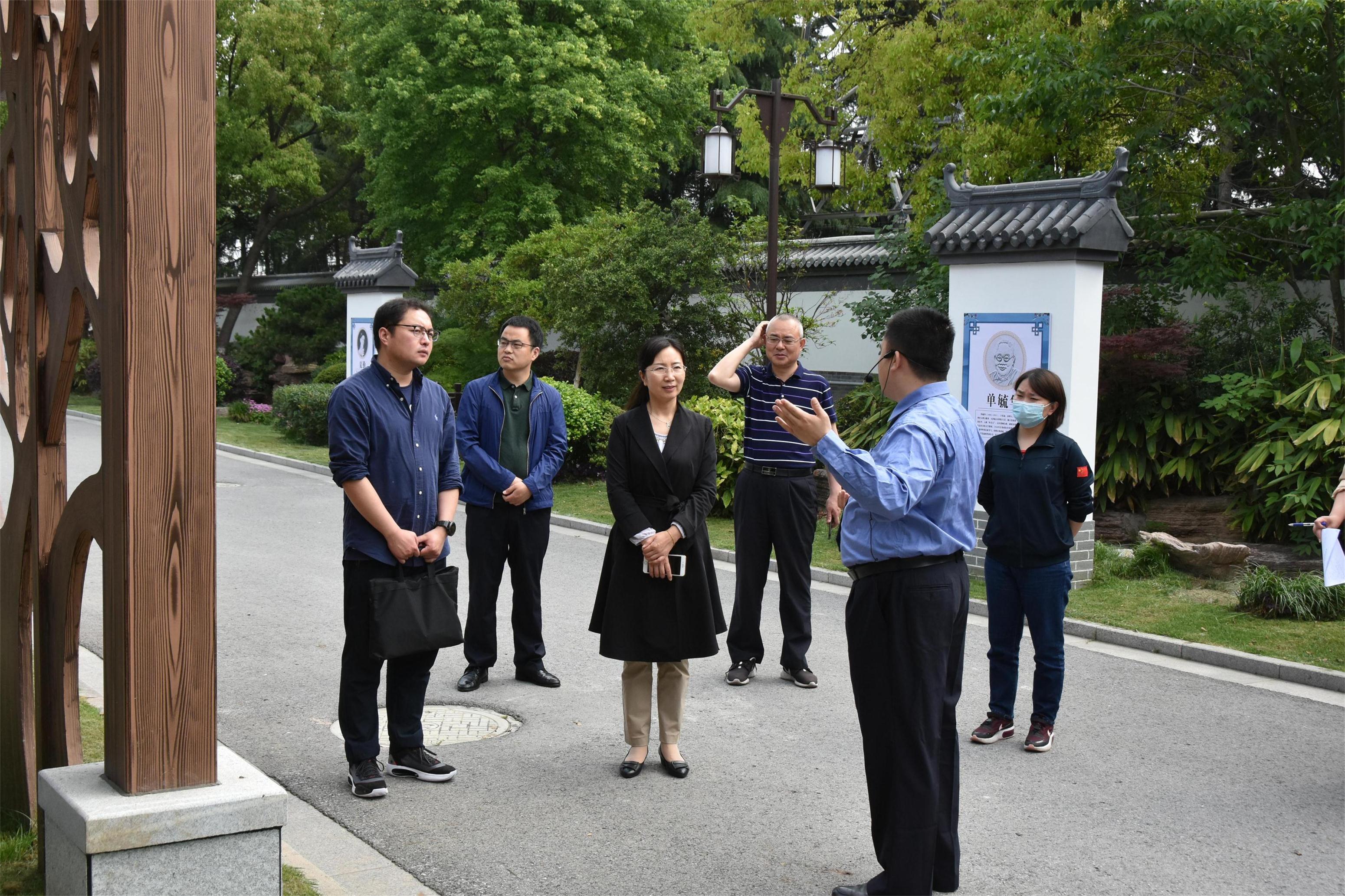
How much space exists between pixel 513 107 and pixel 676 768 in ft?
66.6

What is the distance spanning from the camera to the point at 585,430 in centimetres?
1639

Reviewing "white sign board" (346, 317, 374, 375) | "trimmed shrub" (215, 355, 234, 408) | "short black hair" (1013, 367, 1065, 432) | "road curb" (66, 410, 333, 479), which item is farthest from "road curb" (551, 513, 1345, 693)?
"trimmed shrub" (215, 355, 234, 408)

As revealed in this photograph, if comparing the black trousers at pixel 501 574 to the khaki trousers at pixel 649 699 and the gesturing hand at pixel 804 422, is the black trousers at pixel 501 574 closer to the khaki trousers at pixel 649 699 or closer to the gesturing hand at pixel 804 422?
the khaki trousers at pixel 649 699

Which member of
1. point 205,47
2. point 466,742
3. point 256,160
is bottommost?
point 466,742

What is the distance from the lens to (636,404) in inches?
229

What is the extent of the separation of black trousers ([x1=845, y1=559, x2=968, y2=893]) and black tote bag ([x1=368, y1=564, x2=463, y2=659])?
1.75 meters

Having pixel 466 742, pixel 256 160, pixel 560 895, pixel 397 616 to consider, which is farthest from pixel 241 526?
pixel 256 160

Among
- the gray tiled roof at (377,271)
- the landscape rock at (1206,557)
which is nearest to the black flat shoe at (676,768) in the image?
the landscape rock at (1206,557)

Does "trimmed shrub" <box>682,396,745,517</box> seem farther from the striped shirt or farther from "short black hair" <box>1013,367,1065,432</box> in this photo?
"short black hair" <box>1013,367,1065,432</box>

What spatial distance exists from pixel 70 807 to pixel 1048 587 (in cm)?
419

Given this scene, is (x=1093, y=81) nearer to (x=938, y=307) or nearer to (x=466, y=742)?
(x=938, y=307)

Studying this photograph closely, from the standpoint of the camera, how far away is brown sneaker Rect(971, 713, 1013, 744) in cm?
618

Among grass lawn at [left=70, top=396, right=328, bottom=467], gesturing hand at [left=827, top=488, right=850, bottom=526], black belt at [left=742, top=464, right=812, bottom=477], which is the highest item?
black belt at [left=742, top=464, right=812, bottom=477]

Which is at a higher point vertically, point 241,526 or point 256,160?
point 256,160
